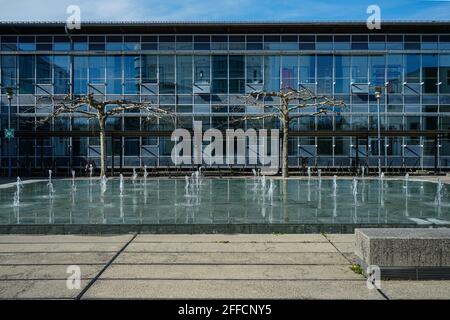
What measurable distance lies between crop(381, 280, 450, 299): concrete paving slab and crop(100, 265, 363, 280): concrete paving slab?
1.87ft

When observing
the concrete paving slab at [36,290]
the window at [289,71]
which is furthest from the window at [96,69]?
the concrete paving slab at [36,290]

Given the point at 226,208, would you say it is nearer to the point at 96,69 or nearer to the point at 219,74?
the point at 219,74

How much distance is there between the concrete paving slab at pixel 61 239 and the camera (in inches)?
398

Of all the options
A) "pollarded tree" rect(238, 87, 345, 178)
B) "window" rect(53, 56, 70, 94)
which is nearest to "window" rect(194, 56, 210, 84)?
"pollarded tree" rect(238, 87, 345, 178)

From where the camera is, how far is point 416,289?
650cm

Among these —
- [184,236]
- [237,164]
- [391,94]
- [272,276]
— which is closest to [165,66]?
[237,164]

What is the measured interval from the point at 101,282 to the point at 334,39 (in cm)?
3521

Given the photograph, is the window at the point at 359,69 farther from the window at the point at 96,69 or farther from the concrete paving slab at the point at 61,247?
the concrete paving slab at the point at 61,247

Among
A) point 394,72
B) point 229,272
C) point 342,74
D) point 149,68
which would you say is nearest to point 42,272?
point 229,272

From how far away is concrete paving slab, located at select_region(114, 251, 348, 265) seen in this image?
8.14 metres
